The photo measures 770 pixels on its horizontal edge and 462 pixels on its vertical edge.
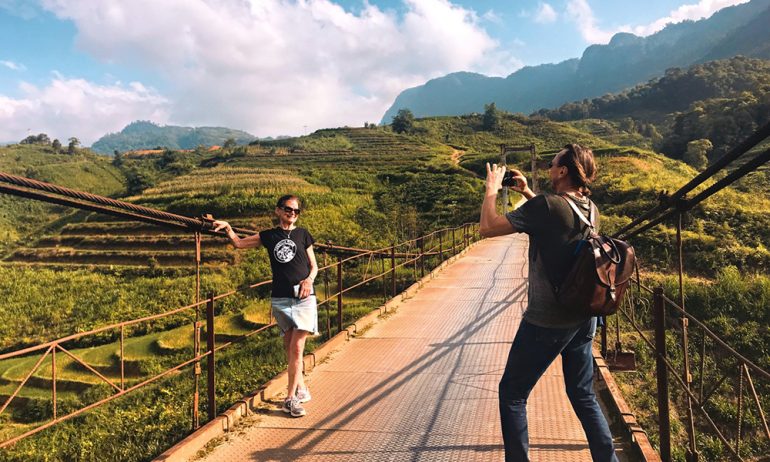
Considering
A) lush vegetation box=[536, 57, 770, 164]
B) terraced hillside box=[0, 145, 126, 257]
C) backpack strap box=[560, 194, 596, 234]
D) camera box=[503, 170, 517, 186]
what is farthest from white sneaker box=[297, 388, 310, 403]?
terraced hillside box=[0, 145, 126, 257]

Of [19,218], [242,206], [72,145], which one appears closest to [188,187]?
[242,206]

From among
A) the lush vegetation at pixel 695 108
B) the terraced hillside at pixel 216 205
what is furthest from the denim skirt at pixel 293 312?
the lush vegetation at pixel 695 108

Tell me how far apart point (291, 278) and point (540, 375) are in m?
1.65

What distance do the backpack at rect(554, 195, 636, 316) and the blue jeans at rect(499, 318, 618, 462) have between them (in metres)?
0.17

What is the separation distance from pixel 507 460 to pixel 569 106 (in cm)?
10468

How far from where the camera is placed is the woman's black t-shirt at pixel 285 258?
2.95m

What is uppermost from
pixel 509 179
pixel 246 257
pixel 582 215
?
pixel 509 179

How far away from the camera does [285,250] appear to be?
2.96 meters

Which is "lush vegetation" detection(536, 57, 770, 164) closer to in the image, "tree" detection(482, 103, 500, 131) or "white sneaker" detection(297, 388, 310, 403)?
"tree" detection(482, 103, 500, 131)

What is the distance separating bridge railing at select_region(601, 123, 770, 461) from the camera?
1.76 metres

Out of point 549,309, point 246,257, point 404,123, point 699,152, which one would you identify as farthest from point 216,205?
point 404,123

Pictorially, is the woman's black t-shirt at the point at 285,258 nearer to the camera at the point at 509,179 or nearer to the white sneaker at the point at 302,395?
the white sneaker at the point at 302,395

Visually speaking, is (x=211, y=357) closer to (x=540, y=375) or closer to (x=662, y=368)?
(x=540, y=375)

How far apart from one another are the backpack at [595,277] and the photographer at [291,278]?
5.63 feet
